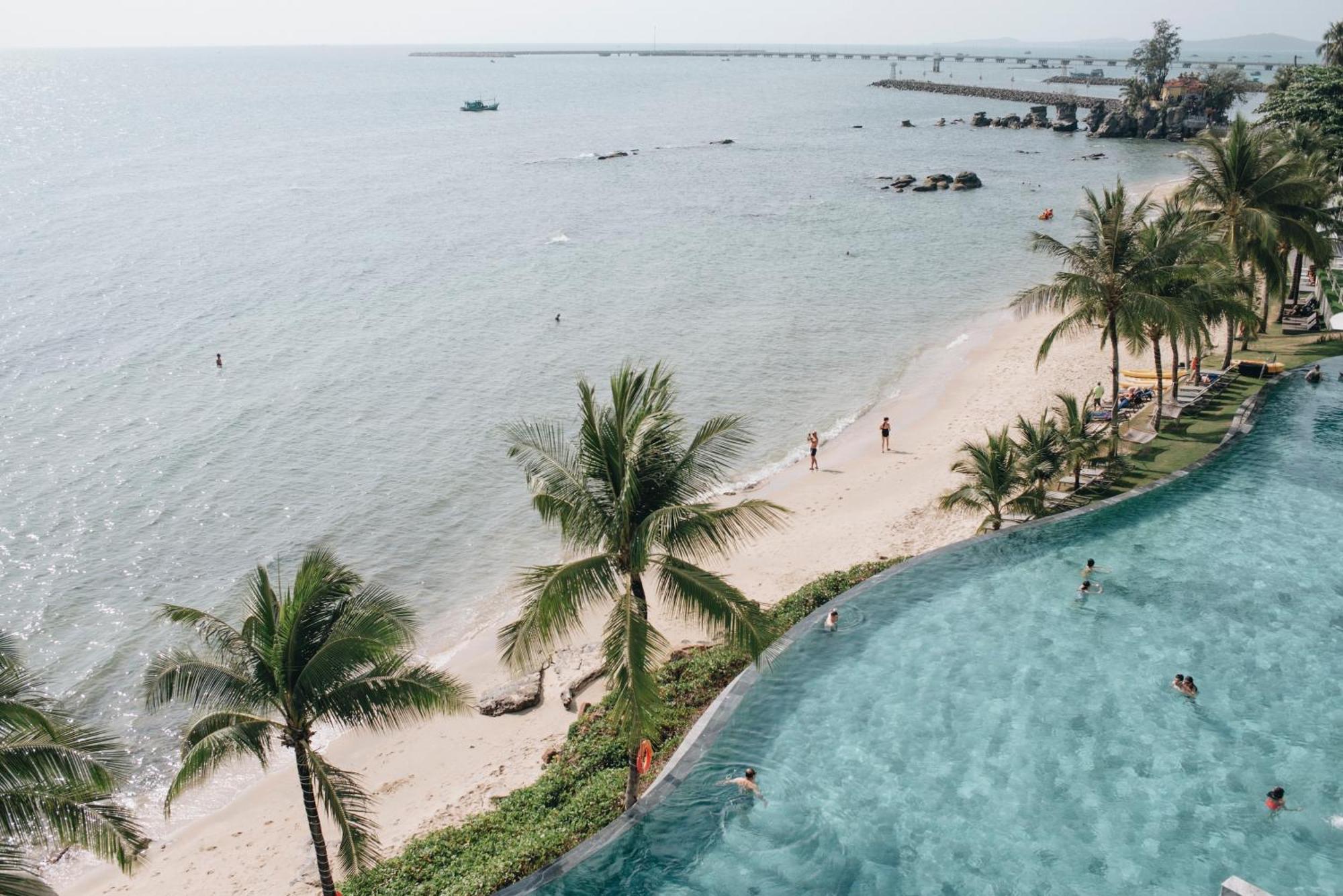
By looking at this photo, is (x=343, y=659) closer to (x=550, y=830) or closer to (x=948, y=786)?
(x=550, y=830)

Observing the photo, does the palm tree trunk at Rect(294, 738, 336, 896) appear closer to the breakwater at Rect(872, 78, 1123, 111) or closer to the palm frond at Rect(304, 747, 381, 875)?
the palm frond at Rect(304, 747, 381, 875)

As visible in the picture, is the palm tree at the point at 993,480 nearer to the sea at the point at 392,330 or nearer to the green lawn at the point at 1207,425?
the green lawn at the point at 1207,425

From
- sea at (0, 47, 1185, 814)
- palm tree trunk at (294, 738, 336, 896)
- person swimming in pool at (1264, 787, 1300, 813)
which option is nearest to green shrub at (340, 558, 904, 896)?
palm tree trunk at (294, 738, 336, 896)

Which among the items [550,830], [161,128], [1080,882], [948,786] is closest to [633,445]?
[550,830]

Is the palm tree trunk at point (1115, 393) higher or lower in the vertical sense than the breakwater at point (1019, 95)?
lower

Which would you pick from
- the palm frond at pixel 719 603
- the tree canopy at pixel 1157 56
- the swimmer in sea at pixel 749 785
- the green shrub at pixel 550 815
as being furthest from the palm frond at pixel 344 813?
the tree canopy at pixel 1157 56

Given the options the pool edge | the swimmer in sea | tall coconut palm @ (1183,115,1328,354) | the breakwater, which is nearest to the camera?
the pool edge

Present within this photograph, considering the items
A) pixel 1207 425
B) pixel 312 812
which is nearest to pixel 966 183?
pixel 1207 425
